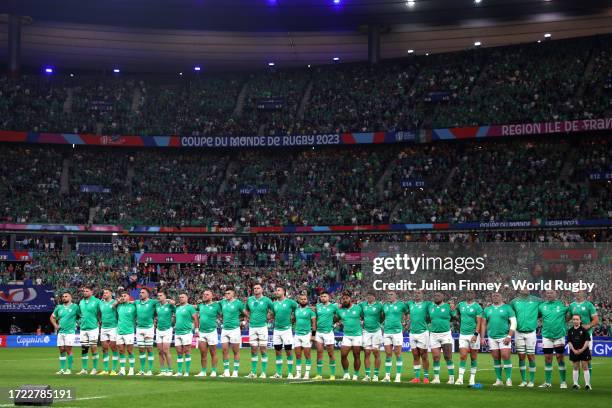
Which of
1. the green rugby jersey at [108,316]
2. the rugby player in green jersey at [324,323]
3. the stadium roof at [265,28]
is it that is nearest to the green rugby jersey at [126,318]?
the green rugby jersey at [108,316]

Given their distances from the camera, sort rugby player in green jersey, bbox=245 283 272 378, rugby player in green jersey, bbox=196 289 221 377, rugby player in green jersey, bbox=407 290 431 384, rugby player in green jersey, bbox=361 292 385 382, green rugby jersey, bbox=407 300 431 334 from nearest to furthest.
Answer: rugby player in green jersey, bbox=407 290 431 384
green rugby jersey, bbox=407 300 431 334
rugby player in green jersey, bbox=361 292 385 382
rugby player in green jersey, bbox=245 283 272 378
rugby player in green jersey, bbox=196 289 221 377

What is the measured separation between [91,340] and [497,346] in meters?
13.3

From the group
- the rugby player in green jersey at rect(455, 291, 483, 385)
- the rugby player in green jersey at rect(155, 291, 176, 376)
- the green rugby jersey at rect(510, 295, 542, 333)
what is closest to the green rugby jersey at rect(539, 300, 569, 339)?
the green rugby jersey at rect(510, 295, 542, 333)

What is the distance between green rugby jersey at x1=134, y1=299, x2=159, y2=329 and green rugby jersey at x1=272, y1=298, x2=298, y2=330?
13.7 feet

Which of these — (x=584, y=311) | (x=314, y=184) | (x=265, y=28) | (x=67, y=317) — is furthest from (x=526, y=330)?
(x=265, y=28)

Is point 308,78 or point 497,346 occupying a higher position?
point 308,78

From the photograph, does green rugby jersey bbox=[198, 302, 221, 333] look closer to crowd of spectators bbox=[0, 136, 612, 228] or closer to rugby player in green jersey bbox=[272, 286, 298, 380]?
rugby player in green jersey bbox=[272, 286, 298, 380]

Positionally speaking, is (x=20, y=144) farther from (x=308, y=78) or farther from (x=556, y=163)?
(x=556, y=163)

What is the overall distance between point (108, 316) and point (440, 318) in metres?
11.0

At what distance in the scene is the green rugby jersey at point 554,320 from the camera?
82.2ft

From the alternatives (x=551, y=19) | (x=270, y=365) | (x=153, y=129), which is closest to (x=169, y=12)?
(x=153, y=129)

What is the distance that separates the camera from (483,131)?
67.9 meters

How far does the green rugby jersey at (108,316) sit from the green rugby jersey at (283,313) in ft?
18.3

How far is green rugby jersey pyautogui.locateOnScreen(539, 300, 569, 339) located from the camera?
25.0 meters
